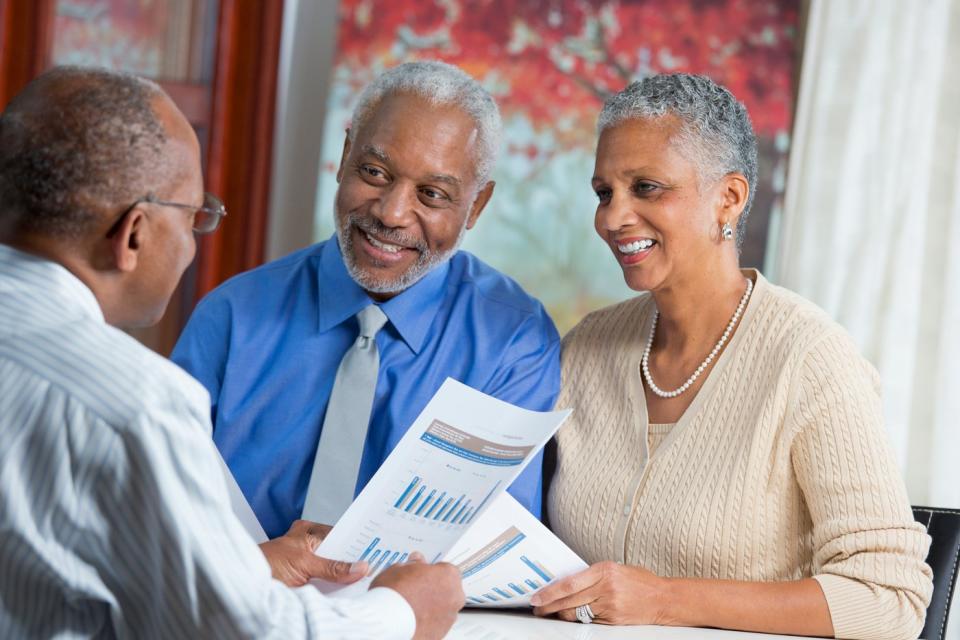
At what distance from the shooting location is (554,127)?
374cm

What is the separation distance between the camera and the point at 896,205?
2.94 meters

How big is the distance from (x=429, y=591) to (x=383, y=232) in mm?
861

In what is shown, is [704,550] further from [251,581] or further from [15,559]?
[15,559]

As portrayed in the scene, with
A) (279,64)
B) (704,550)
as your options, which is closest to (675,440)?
(704,550)

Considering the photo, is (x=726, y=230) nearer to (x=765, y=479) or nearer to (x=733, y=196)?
(x=733, y=196)

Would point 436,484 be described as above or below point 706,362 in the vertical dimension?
below

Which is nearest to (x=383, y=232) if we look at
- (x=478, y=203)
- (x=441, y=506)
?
(x=478, y=203)

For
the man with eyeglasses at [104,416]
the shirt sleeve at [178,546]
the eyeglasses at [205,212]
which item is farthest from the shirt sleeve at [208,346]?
the shirt sleeve at [178,546]

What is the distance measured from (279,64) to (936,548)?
274 cm

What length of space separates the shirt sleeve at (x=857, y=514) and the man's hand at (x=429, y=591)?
639mm

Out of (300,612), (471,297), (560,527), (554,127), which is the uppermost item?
(554,127)

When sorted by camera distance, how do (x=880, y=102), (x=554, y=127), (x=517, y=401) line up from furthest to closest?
1. (x=554, y=127)
2. (x=880, y=102)
3. (x=517, y=401)

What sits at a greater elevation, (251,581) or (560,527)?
(251,581)

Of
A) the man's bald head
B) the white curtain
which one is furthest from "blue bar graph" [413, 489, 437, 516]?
the white curtain
